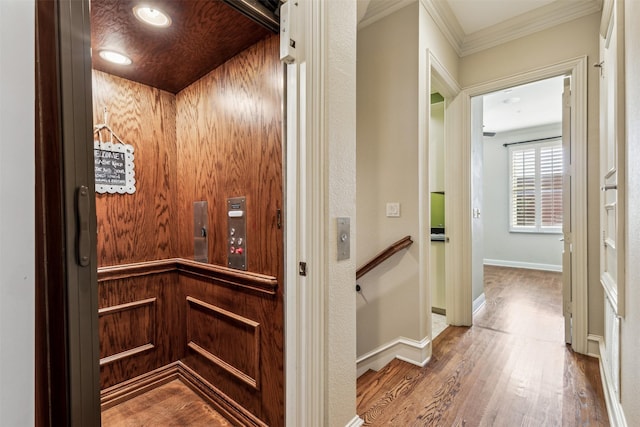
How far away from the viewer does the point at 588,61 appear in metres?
2.30

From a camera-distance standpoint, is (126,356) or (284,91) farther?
(126,356)

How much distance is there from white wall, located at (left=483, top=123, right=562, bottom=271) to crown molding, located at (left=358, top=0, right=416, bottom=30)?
5.08 metres

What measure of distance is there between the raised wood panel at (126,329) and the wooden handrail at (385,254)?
156cm

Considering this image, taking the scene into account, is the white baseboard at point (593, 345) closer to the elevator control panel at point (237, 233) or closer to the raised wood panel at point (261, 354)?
the raised wood panel at point (261, 354)

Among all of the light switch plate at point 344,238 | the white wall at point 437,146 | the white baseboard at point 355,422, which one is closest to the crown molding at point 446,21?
the white wall at point 437,146

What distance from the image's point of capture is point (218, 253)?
6.03ft

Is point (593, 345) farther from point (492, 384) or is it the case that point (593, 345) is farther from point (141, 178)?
point (141, 178)

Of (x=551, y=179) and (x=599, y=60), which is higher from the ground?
(x=599, y=60)

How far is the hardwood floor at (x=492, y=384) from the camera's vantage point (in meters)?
1.60

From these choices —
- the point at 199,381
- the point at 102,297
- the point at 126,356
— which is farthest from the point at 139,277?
the point at 199,381

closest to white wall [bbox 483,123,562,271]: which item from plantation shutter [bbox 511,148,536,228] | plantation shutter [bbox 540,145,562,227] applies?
plantation shutter [bbox 511,148,536,228]

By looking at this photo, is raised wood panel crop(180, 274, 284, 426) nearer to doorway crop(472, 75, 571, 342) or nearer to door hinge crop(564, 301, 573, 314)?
door hinge crop(564, 301, 573, 314)
